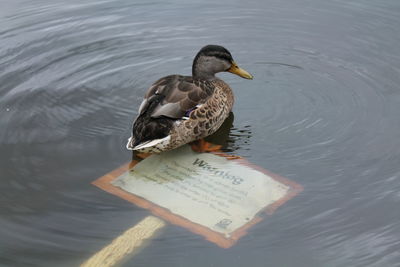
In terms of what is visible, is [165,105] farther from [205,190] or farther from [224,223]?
[224,223]

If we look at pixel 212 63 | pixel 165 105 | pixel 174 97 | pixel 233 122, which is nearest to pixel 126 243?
pixel 165 105

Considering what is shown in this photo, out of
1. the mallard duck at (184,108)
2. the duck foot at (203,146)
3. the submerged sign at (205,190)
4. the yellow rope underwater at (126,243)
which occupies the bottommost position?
the yellow rope underwater at (126,243)

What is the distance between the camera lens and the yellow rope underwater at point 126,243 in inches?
132

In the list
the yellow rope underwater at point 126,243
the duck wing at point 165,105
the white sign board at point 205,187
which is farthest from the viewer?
the duck wing at point 165,105

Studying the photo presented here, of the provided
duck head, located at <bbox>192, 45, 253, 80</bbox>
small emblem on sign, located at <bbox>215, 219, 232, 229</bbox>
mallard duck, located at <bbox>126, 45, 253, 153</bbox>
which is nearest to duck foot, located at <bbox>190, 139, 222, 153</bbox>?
mallard duck, located at <bbox>126, 45, 253, 153</bbox>

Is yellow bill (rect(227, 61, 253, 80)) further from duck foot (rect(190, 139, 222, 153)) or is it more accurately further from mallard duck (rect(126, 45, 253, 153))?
duck foot (rect(190, 139, 222, 153))

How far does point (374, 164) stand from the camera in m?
4.08

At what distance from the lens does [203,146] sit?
452 cm

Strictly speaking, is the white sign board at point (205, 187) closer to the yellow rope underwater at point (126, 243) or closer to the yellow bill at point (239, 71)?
the yellow rope underwater at point (126, 243)

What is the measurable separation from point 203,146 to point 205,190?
61 cm

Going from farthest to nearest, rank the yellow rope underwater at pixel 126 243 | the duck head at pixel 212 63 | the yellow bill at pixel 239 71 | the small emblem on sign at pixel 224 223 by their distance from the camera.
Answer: the yellow bill at pixel 239 71 < the duck head at pixel 212 63 < the small emblem on sign at pixel 224 223 < the yellow rope underwater at pixel 126 243

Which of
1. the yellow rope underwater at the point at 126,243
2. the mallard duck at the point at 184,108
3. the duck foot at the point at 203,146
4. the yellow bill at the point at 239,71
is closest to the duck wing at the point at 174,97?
the mallard duck at the point at 184,108

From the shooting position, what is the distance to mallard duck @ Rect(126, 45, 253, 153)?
423 cm

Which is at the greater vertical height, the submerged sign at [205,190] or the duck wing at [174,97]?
the duck wing at [174,97]
